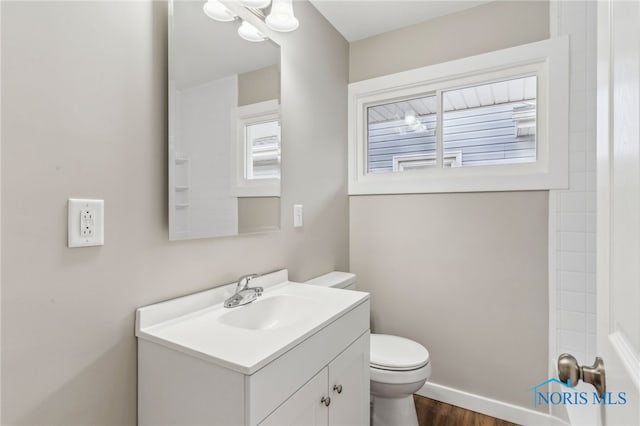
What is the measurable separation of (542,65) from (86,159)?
7.18ft

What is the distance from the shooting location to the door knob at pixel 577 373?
56 centimetres

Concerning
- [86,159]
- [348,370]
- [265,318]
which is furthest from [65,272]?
[348,370]

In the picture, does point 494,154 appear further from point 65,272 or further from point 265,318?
point 65,272

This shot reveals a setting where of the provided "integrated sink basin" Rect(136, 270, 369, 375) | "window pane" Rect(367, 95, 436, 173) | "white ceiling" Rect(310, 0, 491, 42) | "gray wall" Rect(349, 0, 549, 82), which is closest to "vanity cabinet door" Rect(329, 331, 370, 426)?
"integrated sink basin" Rect(136, 270, 369, 375)

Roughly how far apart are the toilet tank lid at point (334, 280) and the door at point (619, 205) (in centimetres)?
135

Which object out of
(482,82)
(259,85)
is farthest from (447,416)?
(259,85)

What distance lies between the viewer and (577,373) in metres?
0.57

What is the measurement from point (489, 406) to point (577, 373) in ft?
5.40

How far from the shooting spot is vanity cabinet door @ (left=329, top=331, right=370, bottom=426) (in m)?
1.16

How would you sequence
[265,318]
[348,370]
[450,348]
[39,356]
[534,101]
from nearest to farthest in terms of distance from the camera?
[39,356], [348,370], [265,318], [534,101], [450,348]

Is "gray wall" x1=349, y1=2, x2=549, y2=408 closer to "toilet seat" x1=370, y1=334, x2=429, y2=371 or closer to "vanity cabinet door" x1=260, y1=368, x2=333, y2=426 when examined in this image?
"toilet seat" x1=370, y1=334, x2=429, y2=371

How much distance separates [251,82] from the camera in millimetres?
1479

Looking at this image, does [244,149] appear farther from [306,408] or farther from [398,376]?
[398,376]
